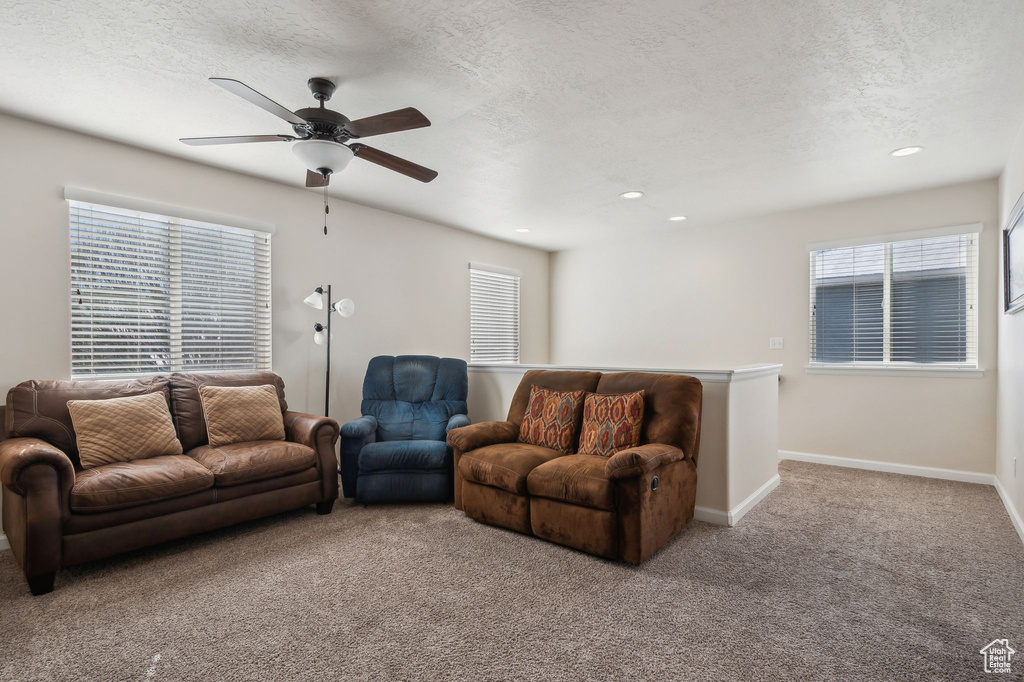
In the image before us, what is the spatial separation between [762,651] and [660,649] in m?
0.37

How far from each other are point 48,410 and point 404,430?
218 cm

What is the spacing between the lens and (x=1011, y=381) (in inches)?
133

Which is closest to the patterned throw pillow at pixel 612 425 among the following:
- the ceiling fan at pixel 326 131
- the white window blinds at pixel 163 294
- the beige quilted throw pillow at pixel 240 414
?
the ceiling fan at pixel 326 131

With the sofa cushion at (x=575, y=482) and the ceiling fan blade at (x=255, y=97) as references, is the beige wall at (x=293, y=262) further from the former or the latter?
the sofa cushion at (x=575, y=482)

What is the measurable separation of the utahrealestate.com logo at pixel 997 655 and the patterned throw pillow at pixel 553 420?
2.03 metres

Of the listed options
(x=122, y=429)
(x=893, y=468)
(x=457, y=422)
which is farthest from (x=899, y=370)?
(x=122, y=429)

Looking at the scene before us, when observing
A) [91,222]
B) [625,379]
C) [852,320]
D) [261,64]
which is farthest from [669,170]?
[91,222]

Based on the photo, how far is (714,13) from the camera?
2.08m

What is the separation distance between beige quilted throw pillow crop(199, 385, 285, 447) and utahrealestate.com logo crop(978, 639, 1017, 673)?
3.79 meters

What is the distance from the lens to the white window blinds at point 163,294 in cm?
330

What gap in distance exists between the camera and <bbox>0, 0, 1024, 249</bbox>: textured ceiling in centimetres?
210

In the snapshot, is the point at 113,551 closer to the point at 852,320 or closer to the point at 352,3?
the point at 352,3

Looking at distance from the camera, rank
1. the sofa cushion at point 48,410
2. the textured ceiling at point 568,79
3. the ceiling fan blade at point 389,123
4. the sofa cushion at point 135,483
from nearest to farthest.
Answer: the textured ceiling at point 568,79 < the ceiling fan blade at point 389,123 < the sofa cushion at point 135,483 < the sofa cushion at point 48,410

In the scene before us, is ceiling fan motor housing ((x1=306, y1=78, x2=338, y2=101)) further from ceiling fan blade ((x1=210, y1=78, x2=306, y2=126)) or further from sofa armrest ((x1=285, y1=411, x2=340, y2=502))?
sofa armrest ((x1=285, y1=411, x2=340, y2=502))
